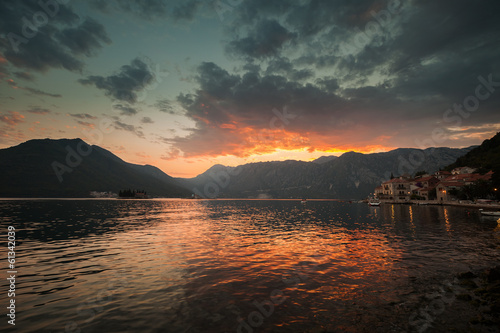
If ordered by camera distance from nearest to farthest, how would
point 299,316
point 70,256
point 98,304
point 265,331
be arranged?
1. point 265,331
2. point 299,316
3. point 98,304
4. point 70,256

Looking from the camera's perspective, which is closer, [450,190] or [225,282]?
[225,282]

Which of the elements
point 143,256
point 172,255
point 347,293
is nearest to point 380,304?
point 347,293

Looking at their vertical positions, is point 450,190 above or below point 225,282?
above

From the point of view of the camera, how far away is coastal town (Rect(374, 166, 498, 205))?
105m

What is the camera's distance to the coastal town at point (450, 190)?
343ft

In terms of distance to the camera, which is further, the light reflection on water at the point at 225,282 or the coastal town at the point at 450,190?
the coastal town at the point at 450,190

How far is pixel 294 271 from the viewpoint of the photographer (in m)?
21.0

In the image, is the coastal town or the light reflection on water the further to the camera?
the coastal town

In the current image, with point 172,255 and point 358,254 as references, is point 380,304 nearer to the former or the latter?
point 358,254

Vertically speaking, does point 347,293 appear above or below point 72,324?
below

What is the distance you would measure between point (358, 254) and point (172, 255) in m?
21.8

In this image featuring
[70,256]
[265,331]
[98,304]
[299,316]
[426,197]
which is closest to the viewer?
[265,331]

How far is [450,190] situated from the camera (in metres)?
128

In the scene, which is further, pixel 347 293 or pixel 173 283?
pixel 173 283
